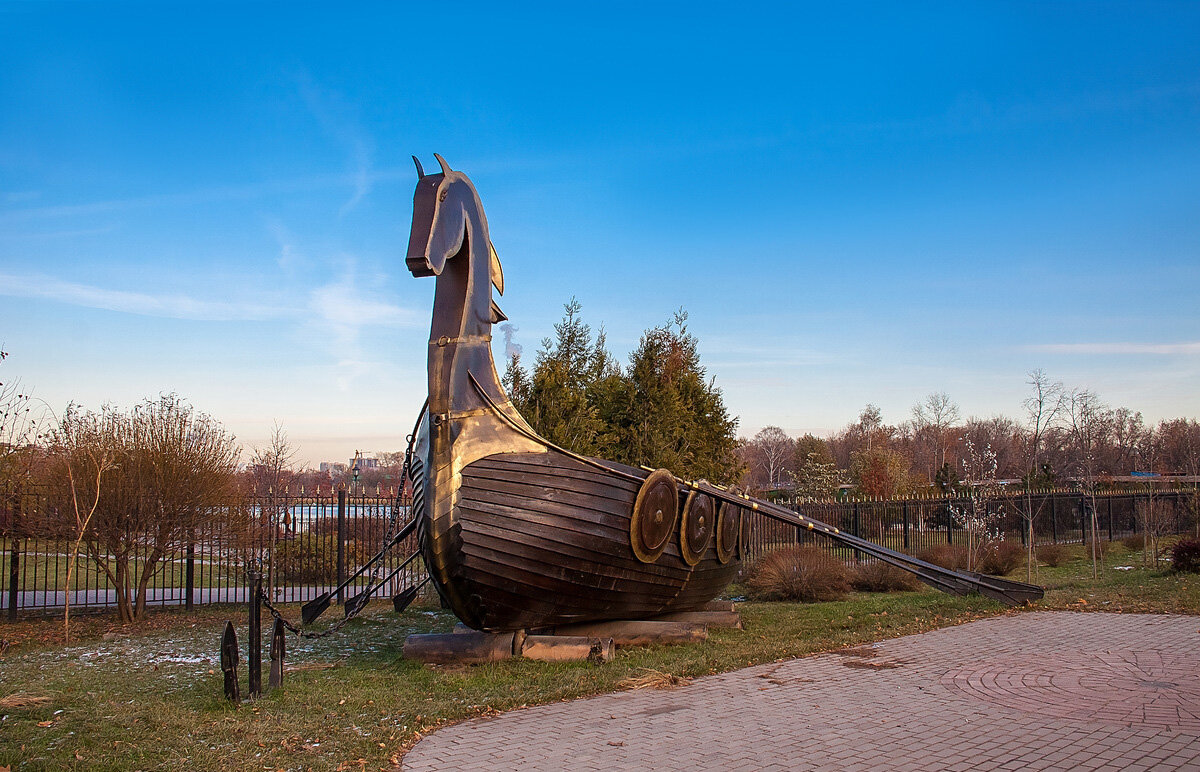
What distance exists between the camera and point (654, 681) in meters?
7.00

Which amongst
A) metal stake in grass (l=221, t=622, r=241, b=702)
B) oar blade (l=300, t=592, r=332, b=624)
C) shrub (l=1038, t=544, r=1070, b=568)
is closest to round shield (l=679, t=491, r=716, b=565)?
metal stake in grass (l=221, t=622, r=241, b=702)

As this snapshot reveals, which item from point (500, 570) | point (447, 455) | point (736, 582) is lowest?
point (736, 582)

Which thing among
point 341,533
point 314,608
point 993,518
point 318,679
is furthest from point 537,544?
point 993,518

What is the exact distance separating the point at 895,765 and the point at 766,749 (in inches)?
30.5

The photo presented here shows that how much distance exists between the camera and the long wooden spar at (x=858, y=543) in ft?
25.7

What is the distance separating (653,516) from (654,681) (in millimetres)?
1663

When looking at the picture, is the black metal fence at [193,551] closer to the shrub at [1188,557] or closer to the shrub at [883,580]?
the shrub at [883,580]

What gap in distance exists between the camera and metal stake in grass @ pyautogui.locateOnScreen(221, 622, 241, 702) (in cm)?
627

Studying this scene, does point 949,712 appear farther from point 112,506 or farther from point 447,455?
point 112,506

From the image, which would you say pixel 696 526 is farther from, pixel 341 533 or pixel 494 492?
pixel 341 533

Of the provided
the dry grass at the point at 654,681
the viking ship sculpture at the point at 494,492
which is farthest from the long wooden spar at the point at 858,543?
the dry grass at the point at 654,681

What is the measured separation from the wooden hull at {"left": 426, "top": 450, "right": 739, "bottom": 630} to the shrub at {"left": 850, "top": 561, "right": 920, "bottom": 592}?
7903 mm

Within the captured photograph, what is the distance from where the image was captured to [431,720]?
5.89 m

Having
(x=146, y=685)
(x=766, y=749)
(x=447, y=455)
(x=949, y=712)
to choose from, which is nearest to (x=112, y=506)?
(x=146, y=685)
